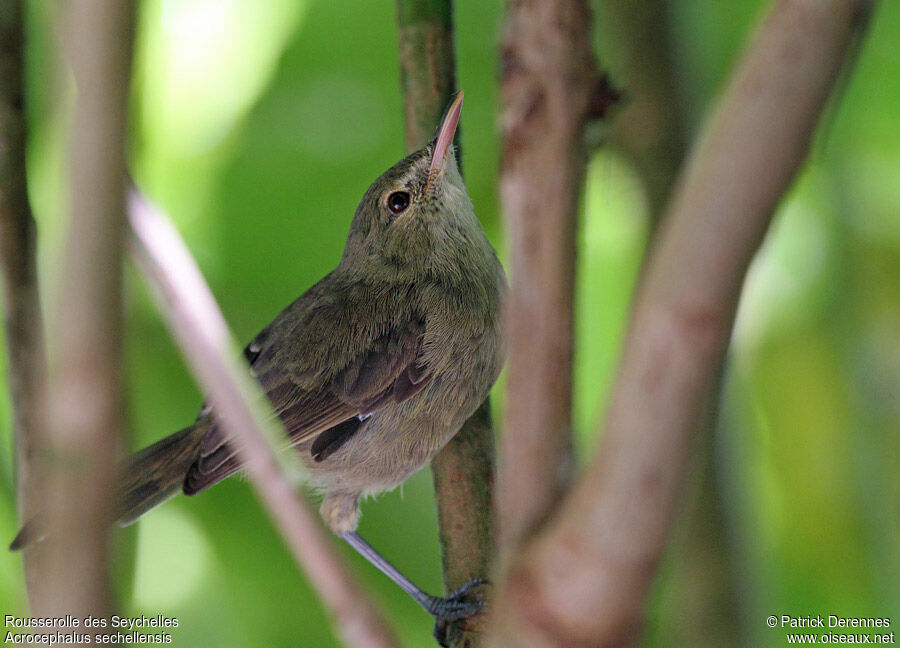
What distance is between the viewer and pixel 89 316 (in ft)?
1.31

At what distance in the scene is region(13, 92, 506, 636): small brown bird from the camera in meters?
1.56

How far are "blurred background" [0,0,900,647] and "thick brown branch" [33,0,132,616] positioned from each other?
36.5 inches

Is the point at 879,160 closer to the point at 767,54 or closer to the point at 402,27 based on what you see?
the point at 402,27

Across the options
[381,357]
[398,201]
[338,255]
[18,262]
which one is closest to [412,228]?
[398,201]

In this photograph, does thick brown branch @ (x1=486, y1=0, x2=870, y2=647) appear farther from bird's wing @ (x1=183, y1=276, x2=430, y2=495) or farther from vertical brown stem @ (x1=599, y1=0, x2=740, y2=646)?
bird's wing @ (x1=183, y1=276, x2=430, y2=495)

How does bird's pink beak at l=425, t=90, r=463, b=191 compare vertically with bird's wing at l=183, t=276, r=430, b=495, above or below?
above

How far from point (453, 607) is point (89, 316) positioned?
3.52ft

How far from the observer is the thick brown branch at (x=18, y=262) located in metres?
1.00

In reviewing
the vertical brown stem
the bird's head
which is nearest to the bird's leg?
the vertical brown stem

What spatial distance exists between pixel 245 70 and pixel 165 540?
979 mm

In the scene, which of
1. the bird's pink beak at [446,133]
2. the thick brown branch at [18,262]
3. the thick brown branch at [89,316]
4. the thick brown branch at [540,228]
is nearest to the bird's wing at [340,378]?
the bird's pink beak at [446,133]

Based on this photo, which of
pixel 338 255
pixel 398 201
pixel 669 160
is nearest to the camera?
pixel 669 160

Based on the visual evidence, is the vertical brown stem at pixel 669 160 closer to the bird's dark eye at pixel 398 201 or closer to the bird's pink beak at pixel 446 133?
the bird's pink beak at pixel 446 133

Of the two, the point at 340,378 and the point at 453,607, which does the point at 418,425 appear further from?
the point at 453,607
